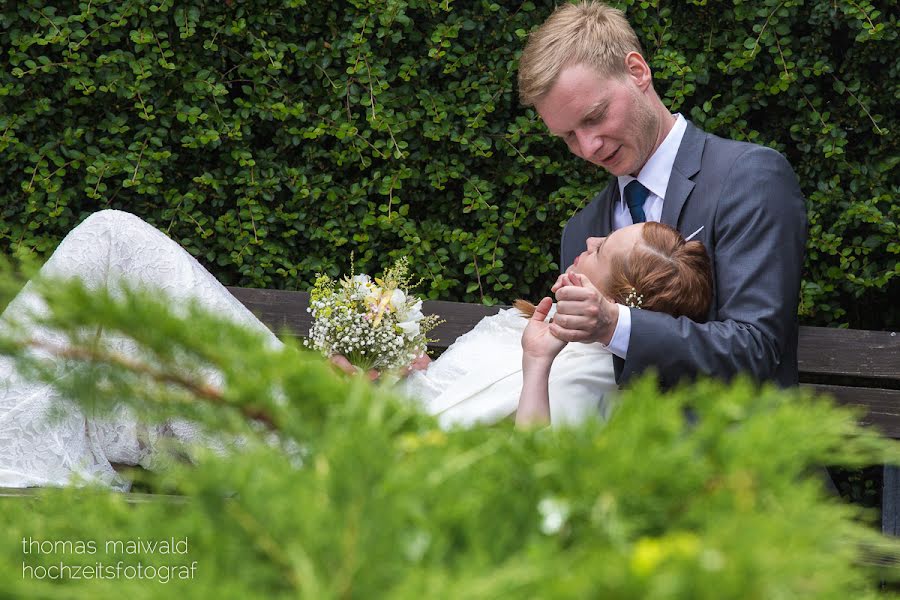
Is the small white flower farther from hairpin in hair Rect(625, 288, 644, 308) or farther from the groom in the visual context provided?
hairpin in hair Rect(625, 288, 644, 308)

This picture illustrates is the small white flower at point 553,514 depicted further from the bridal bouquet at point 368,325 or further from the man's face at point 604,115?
the bridal bouquet at point 368,325

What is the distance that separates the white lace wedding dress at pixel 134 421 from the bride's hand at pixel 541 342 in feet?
0.43

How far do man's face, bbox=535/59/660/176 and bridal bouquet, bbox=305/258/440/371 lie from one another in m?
0.82

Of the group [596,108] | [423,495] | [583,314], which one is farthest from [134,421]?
[423,495]

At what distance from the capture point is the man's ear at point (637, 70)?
9.17ft

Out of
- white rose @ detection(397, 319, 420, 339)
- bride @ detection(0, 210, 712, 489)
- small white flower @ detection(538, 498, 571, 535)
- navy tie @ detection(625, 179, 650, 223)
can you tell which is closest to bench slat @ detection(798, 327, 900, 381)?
navy tie @ detection(625, 179, 650, 223)

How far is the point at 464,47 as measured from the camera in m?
4.06

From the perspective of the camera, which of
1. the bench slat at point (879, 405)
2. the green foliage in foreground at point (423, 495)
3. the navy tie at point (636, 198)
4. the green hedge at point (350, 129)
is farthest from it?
the green hedge at point (350, 129)

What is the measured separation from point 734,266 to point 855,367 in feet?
3.94

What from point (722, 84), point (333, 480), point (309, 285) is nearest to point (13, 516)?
point (333, 480)

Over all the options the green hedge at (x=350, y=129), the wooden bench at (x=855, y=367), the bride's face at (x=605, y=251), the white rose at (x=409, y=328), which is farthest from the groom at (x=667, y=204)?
the green hedge at (x=350, y=129)

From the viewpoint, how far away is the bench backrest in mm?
3336

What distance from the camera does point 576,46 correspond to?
2766 millimetres

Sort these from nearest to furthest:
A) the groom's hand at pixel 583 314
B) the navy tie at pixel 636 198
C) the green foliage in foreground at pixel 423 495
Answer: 1. the green foliage in foreground at pixel 423 495
2. the groom's hand at pixel 583 314
3. the navy tie at pixel 636 198
